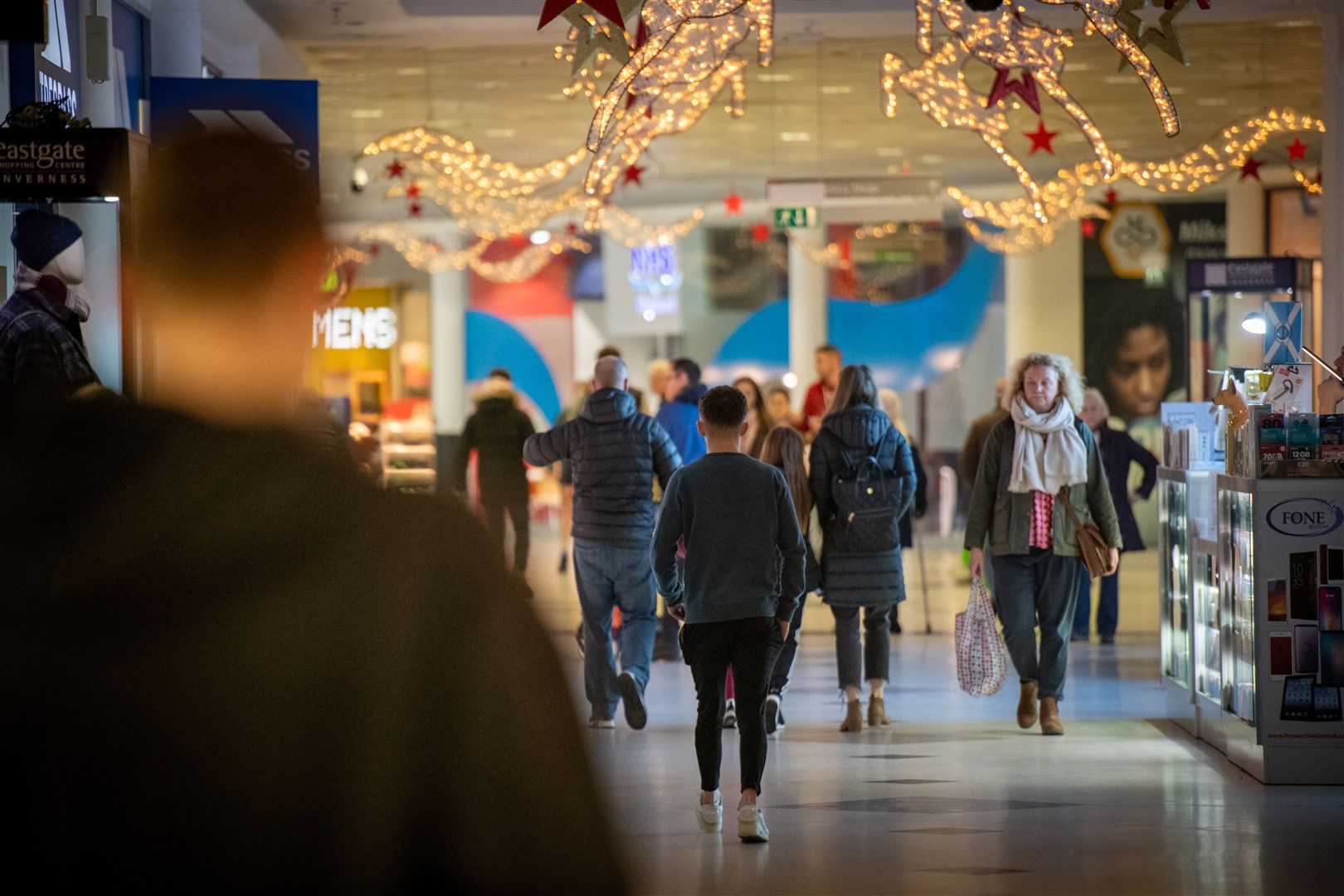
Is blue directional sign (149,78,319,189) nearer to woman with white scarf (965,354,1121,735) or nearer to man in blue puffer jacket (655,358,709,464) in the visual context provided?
man in blue puffer jacket (655,358,709,464)

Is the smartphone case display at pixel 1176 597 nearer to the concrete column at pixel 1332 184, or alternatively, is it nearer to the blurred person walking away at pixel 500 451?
the concrete column at pixel 1332 184

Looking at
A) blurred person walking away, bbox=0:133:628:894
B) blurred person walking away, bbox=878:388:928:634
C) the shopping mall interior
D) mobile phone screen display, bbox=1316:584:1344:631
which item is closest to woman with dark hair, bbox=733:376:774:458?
the shopping mall interior

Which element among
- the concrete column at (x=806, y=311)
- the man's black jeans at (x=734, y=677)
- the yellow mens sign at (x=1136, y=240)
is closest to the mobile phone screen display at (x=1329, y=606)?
the man's black jeans at (x=734, y=677)

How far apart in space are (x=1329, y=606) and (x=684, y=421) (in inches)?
161

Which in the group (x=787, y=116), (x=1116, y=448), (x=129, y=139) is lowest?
(x=1116, y=448)

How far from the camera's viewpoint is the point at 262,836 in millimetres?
977

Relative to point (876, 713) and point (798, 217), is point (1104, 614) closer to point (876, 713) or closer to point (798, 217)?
point (876, 713)

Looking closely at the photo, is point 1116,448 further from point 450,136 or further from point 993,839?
point 993,839

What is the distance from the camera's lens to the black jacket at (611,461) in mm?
7629

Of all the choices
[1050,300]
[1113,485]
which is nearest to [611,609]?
[1113,485]

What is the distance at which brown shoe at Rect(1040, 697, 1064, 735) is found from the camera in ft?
24.5

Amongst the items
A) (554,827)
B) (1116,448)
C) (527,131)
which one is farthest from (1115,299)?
(554,827)

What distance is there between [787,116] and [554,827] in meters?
14.8

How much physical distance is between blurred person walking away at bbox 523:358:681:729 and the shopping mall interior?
2 centimetres
